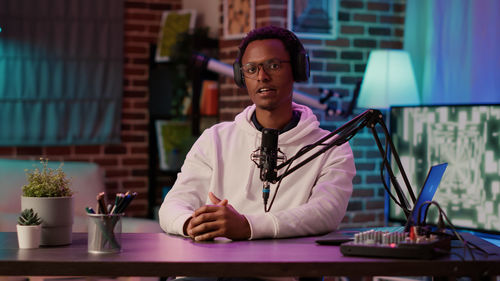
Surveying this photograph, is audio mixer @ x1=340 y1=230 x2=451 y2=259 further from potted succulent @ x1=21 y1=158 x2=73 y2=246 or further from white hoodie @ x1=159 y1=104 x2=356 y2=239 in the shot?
potted succulent @ x1=21 y1=158 x2=73 y2=246

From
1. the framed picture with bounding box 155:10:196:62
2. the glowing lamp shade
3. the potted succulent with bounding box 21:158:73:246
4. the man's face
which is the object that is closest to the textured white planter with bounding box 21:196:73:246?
the potted succulent with bounding box 21:158:73:246

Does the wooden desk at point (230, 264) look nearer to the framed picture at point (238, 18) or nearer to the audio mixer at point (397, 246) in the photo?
the audio mixer at point (397, 246)

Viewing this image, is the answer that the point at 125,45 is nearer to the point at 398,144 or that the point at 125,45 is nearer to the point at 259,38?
the point at 398,144

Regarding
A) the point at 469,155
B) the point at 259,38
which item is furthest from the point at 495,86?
the point at 259,38

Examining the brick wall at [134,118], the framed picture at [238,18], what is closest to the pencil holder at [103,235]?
the framed picture at [238,18]

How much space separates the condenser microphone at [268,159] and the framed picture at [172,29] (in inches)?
133

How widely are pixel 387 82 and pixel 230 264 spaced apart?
2.47 m

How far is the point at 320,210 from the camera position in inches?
84.8

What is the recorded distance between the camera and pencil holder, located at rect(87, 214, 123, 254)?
1818 mm

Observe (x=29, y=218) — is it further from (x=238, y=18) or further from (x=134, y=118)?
(x=134, y=118)

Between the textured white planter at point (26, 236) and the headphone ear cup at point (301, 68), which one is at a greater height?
the headphone ear cup at point (301, 68)

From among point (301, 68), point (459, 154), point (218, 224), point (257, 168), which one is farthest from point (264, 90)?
point (459, 154)

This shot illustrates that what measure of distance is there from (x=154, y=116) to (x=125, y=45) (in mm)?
587

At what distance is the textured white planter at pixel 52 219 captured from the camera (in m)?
1.94
